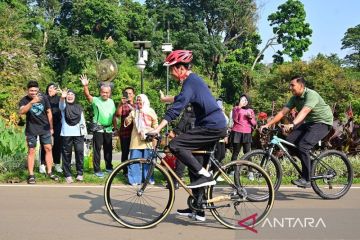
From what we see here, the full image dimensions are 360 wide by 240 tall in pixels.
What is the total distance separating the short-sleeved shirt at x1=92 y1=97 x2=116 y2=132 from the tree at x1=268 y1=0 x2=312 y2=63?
125 feet

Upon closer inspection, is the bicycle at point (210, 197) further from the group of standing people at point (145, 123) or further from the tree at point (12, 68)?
the tree at point (12, 68)

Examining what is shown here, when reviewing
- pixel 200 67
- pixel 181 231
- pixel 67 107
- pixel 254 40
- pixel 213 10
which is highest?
pixel 213 10

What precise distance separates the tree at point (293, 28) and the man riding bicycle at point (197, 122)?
41227 millimetres

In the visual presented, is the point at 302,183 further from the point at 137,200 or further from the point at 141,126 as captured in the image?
the point at 141,126

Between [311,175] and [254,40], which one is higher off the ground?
[254,40]

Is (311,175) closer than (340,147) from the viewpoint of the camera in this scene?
Yes

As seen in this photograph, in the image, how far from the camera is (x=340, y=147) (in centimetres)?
1059

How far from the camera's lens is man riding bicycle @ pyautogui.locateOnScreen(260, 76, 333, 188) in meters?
7.38

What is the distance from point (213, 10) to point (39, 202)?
4826cm

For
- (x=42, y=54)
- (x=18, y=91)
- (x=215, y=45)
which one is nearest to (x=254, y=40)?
(x=215, y=45)

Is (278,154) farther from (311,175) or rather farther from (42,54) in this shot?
(42,54)

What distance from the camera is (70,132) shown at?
29.1 ft

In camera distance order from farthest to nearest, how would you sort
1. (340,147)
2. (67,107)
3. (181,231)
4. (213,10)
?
(213,10) < (340,147) < (67,107) < (181,231)

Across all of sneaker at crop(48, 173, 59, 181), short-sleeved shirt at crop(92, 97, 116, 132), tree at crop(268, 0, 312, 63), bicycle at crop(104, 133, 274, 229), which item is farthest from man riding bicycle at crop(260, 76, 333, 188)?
tree at crop(268, 0, 312, 63)
